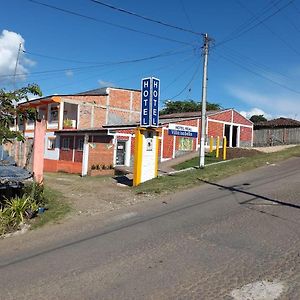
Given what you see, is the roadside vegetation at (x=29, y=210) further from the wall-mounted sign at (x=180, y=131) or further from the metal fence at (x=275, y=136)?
the metal fence at (x=275, y=136)

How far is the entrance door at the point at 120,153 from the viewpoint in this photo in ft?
92.7

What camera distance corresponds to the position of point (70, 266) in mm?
7051

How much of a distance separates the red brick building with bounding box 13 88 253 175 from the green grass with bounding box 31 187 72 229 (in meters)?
10.8

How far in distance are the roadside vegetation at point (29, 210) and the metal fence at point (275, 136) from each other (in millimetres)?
31219

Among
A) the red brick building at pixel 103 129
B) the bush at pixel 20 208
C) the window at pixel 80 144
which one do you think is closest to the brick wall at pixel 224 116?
the red brick building at pixel 103 129

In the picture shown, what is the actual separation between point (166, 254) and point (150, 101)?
10.9m

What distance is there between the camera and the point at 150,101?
Result: 17.7 meters

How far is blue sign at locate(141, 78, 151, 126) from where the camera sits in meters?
17.7

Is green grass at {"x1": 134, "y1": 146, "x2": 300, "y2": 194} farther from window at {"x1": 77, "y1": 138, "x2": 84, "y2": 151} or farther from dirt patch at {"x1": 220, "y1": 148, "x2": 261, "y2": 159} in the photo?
window at {"x1": 77, "y1": 138, "x2": 84, "y2": 151}

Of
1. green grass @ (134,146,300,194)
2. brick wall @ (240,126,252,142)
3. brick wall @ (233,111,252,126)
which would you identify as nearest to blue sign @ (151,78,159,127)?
green grass @ (134,146,300,194)

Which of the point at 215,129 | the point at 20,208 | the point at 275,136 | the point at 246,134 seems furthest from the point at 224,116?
the point at 20,208

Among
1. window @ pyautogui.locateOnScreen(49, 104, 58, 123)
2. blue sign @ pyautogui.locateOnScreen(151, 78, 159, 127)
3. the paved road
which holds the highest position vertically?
window @ pyautogui.locateOnScreen(49, 104, 58, 123)

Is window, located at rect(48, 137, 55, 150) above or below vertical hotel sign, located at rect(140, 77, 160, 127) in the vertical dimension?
below

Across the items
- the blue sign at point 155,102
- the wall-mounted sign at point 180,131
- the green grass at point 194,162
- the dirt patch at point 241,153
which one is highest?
the blue sign at point 155,102
